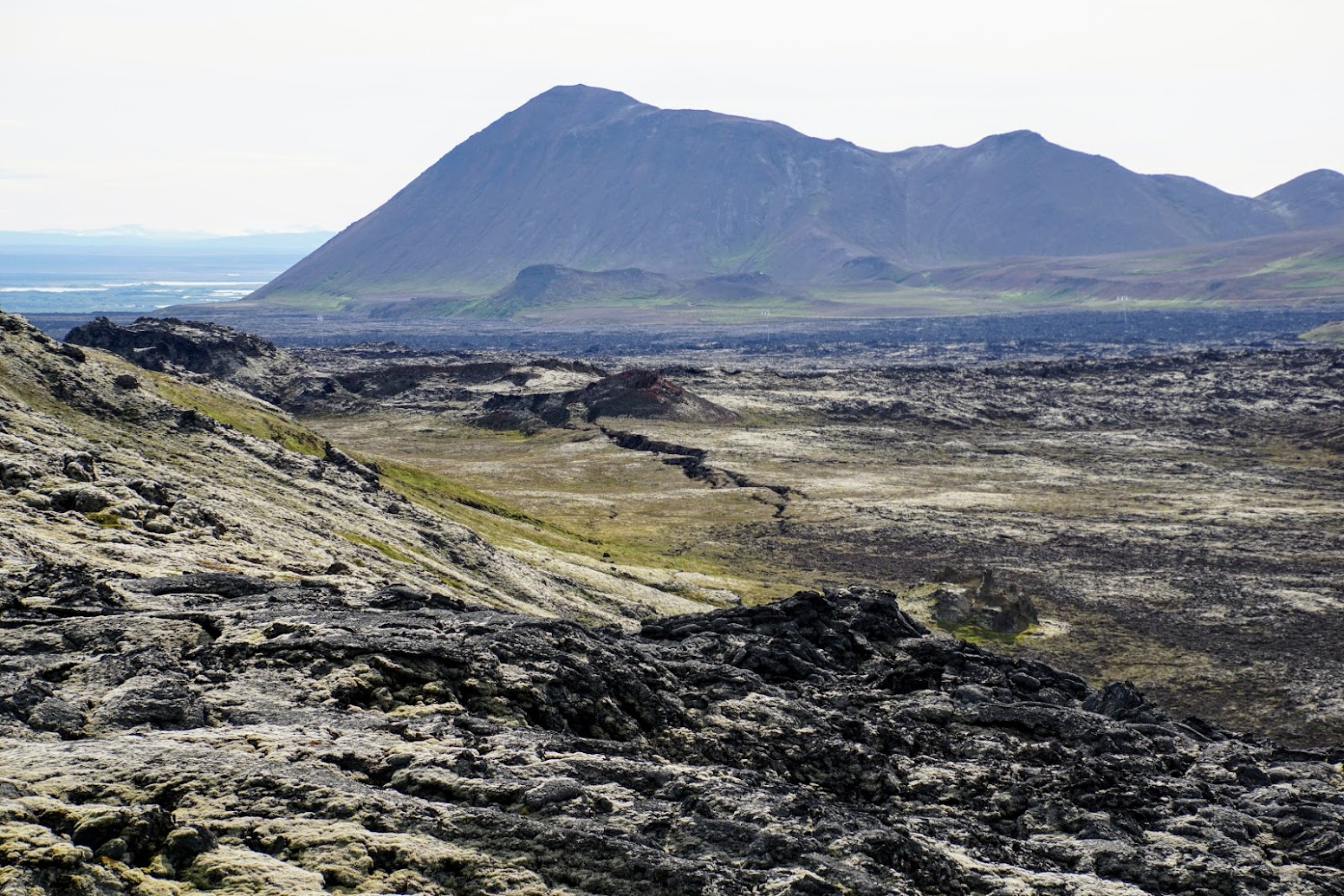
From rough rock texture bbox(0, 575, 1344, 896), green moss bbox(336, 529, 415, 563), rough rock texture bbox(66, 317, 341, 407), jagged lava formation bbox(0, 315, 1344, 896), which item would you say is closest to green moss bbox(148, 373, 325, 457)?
green moss bbox(336, 529, 415, 563)

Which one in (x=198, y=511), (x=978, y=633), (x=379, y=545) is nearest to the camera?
(x=198, y=511)

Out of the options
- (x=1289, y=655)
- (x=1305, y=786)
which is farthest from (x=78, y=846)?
(x=1289, y=655)

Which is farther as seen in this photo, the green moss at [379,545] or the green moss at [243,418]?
the green moss at [243,418]

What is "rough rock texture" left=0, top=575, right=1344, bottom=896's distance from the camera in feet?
57.5

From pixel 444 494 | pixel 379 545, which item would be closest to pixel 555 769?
pixel 379 545

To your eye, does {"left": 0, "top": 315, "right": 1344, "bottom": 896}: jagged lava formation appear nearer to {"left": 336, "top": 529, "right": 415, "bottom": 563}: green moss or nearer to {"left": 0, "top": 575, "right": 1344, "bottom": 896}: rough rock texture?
{"left": 0, "top": 575, "right": 1344, "bottom": 896}: rough rock texture

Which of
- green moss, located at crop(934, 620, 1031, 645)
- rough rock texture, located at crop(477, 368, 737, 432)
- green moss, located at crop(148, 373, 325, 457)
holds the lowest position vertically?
green moss, located at crop(934, 620, 1031, 645)

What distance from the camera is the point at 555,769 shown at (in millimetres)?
21031

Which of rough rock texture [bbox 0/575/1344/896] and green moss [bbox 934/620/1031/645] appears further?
green moss [bbox 934/620/1031/645]

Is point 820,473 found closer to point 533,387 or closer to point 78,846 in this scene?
point 533,387

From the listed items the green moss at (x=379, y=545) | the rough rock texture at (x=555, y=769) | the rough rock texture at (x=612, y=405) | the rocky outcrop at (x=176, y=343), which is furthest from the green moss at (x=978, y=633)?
the rocky outcrop at (x=176, y=343)

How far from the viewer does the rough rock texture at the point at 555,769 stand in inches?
690

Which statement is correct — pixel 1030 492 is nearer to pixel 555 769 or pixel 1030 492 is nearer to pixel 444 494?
pixel 444 494

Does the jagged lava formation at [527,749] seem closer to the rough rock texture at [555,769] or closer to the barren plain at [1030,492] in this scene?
the rough rock texture at [555,769]
